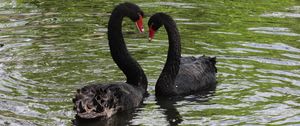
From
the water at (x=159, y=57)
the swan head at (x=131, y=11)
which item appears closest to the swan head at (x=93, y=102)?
the water at (x=159, y=57)

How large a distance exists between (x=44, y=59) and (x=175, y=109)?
2.81 metres

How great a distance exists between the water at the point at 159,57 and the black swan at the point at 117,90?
0.59 ft

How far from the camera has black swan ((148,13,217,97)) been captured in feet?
30.4

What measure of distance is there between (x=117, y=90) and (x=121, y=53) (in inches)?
38.1

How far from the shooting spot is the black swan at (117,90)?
812 centimetres

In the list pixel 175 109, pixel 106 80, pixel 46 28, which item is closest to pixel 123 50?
pixel 106 80

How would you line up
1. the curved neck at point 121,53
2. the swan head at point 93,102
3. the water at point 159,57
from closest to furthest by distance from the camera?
the swan head at point 93,102, the water at point 159,57, the curved neck at point 121,53

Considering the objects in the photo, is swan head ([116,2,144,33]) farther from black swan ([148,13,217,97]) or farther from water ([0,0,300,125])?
water ([0,0,300,125])

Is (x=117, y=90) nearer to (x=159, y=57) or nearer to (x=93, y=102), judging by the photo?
(x=93, y=102)

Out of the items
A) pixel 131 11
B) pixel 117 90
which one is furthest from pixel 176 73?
pixel 117 90

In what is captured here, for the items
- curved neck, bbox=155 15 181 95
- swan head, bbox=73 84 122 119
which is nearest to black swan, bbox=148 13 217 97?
curved neck, bbox=155 15 181 95

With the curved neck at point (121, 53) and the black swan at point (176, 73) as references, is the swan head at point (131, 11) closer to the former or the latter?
the curved neck at point (121, 53)

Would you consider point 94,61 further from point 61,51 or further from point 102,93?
point 102,93

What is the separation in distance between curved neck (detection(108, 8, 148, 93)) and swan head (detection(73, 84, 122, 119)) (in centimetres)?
105
